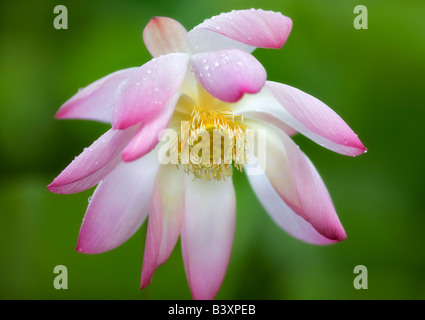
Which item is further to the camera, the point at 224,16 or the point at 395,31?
the point at 395,31

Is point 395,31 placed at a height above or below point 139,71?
above

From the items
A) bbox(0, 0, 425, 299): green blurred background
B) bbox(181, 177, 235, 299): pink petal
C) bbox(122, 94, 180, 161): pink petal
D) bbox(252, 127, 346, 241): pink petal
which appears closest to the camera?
bbox(122, 94, 180, 161): pink petal

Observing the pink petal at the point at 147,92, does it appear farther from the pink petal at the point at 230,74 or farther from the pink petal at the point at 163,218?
the pink petal at the point at 163,218

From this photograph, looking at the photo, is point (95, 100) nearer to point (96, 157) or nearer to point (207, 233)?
point (96, 157)

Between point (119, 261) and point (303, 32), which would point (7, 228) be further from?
point (303, 32)

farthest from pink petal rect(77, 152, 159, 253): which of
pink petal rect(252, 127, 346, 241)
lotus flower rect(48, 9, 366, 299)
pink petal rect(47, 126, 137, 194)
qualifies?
pink petal rect(252, 127, 346, 241)

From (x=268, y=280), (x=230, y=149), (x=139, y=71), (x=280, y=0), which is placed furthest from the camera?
(x=280, y=0)

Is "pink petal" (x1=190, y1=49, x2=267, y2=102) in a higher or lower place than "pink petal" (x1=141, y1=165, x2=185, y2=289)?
higher

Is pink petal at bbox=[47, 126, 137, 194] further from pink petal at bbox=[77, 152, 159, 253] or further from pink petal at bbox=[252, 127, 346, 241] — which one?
pink petal at bbox=[252, 127, 346, 241]

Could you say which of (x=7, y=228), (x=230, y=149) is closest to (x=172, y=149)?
Result: (x=230, y=149)
